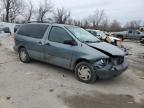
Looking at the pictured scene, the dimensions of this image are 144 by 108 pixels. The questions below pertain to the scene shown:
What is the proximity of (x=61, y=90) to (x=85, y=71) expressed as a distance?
1041 mm

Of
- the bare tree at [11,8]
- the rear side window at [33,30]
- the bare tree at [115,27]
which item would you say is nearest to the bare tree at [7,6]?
the bare tree at [11,8]

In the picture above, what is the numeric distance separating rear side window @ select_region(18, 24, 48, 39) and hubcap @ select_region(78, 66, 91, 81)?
2235mm

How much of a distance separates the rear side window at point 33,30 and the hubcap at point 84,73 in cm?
224

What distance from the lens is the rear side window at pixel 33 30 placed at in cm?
759

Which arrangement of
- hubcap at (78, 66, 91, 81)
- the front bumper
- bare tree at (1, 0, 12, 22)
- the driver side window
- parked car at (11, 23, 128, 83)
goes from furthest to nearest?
1. bare tree at (1, 0, 12, 22)
2. the driver side window
3. hubcap at (78, 66, 91, 81)
4. parked car at (11, 23, 128, 83)
5. the front bumper

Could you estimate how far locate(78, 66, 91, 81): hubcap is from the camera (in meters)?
6.04

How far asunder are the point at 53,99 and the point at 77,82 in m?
1.45

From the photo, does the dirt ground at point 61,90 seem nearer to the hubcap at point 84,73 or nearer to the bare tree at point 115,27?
the hubcap at point 84,73

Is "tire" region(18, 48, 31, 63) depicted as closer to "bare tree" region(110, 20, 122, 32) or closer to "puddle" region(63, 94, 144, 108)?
"puddle" region(63, 94, 144, 108)

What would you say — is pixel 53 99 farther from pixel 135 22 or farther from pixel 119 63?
pixel 135 22

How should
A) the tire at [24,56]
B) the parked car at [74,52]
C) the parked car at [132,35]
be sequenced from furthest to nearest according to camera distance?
the parked car at [132,35], the tire at [24,56], the parked car at [74,52]

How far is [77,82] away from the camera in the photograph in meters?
6.16

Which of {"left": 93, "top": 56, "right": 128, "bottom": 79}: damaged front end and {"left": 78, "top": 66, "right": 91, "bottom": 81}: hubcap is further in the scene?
{"left": 78, "top": 66, "right": 91, "bottom": 81}: hubcap

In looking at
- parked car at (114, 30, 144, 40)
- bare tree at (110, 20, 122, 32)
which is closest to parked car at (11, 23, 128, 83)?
parked car at (114, 30, 144, 40)
